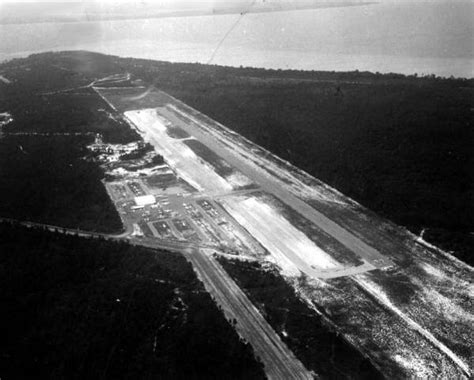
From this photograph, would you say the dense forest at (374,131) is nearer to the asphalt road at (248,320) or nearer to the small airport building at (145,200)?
the asphalt road at (248,320)

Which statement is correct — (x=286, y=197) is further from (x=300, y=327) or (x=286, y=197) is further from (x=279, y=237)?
(x=300, y=327)

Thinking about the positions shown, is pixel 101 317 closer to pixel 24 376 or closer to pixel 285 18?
pixel 24 376

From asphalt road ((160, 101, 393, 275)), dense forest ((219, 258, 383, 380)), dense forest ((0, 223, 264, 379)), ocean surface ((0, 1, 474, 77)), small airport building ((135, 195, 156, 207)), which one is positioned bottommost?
dense forest ((0, 223, 264, 379))

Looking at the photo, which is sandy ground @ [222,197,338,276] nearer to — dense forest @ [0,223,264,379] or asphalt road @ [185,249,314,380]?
asphalt road @ [185,249,314,380]

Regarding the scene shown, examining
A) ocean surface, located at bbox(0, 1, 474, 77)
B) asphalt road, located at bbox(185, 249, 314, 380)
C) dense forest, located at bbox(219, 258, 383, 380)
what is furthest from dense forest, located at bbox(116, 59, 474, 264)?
ocean surface, located at bbox(0, 1, 474, 77)

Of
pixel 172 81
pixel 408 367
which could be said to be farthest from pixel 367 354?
pixel 172 81

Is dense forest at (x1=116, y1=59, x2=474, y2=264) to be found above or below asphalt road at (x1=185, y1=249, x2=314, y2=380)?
above

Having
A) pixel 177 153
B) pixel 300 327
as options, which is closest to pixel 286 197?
pixel 177 153
